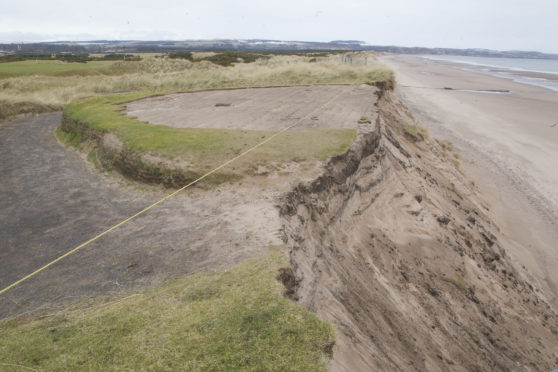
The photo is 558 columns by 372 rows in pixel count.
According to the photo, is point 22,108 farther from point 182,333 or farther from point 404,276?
point 404,276

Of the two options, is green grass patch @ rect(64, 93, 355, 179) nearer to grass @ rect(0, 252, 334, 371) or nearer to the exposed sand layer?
the exposed sand layer

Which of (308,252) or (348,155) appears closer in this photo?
(308,252)

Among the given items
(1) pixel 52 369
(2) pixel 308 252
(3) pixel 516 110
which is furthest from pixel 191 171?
(3) pixel 516 110

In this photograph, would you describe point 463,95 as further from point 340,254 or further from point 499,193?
point 340,254

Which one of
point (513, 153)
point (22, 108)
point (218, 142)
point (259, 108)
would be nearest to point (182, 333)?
point (218, 142)

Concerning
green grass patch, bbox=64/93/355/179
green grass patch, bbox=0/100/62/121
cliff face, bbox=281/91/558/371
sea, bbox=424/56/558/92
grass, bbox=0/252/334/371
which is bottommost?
cliff face, bbox=281/91/558/371

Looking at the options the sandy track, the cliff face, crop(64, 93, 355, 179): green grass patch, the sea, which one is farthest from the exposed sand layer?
the sea

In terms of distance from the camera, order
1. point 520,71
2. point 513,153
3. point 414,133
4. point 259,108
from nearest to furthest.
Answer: point 259,108
point 414,133
point 513,153
point 520,71
